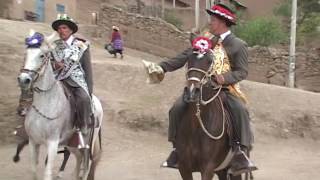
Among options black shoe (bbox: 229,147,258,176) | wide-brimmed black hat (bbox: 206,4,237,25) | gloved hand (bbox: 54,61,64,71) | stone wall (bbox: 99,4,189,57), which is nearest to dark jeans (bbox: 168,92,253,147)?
black shoe (bbox: 229,147,258,176)

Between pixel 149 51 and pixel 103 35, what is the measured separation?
2.74 meters

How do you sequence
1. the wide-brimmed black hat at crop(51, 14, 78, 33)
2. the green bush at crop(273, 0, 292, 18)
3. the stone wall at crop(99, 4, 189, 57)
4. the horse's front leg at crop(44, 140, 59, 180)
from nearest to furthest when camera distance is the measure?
the horse's front leg at crop(44, 140, 59, 180) → the wide-brimmed black hat at crop(51, 14, 78, 33) → the stone wall at crop(99, 4, 189, 57) → the green bush at crop(273, 0, 292, 18)

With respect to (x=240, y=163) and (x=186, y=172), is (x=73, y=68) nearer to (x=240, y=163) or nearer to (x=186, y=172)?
(x=186, y=172)

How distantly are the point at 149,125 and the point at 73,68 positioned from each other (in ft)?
24.7

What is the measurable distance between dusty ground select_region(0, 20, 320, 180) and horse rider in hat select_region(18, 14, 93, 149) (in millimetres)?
3066

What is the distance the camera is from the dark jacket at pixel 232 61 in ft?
21.9

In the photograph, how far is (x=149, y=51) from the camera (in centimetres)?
2966

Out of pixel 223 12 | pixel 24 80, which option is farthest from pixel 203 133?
pixel 24 80

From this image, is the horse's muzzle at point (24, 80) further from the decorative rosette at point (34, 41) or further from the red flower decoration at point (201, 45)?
the red flower decoration at point (201, 45)

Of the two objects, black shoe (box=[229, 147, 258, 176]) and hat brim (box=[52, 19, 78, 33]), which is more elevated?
hat brim (box=[52, 19, 78, 33])

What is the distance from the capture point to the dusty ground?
1216 cm

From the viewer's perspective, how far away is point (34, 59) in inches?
277

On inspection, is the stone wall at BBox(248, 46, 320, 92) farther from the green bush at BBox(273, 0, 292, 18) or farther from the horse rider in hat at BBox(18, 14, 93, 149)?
the horse rider in hat at BBox(18, 14, 93, 149)

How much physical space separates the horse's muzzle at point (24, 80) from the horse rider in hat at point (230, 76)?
4.29ft
